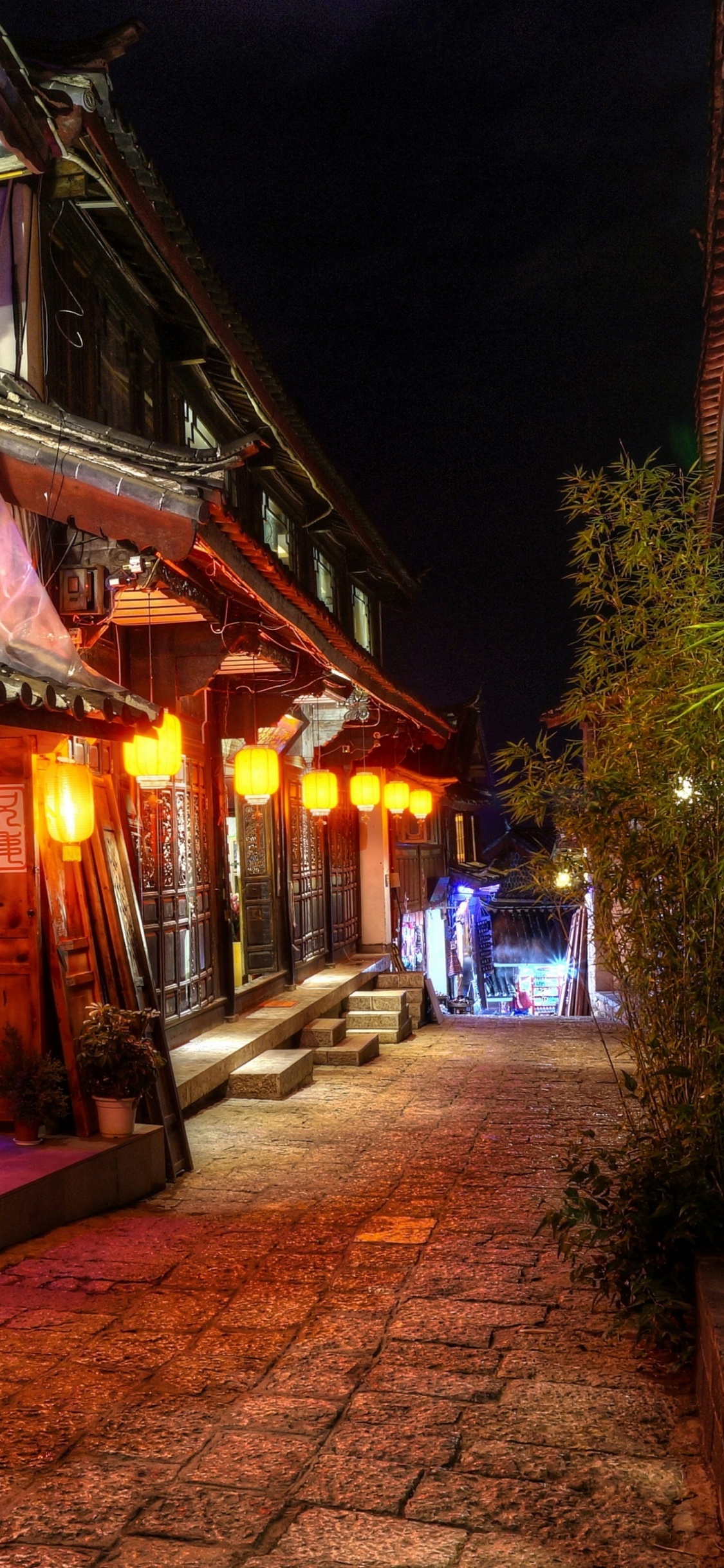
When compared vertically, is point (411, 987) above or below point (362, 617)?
below

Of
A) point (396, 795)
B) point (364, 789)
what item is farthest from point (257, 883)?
point (396, 795)

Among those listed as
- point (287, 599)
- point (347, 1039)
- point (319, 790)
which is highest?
point (287, 599)

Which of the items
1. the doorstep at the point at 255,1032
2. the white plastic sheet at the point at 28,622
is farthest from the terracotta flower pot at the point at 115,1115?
the white plastic sheet at the point at 28,622

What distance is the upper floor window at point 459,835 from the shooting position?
3756cm

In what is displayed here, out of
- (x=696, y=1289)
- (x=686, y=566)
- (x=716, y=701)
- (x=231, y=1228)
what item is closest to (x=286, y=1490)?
(x=696, y=1289)

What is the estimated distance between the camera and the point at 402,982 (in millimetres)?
18125

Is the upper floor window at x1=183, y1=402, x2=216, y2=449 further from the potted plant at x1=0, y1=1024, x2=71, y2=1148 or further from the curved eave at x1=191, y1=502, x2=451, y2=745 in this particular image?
the potted plant at x1=0, y1=1024, x2=71, y2=1148

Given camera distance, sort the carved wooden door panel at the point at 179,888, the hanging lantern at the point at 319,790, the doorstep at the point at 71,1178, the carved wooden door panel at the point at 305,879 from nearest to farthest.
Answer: the doorstep at the point at 71,1178 → the carved wooden door panel at the point at 179,888 → the hanging lantern at the point at 319,790 → the carved wooden door panel at the point at 305,879

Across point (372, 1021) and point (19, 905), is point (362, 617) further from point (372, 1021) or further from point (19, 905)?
point (19, 905)

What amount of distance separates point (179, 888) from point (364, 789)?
6.86 m

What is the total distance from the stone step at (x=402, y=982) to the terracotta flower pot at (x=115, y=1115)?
33.8 ft

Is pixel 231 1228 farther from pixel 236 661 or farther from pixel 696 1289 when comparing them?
pixel 236 661

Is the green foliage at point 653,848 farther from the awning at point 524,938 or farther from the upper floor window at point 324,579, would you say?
the awning at point 524,938

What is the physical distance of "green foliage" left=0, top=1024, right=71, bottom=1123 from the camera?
752cm
